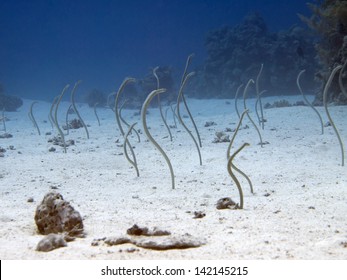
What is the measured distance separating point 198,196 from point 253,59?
76.0ft

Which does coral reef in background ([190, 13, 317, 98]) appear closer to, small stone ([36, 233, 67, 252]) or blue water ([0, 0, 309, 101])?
small stone ([36, 233, 67, 252])

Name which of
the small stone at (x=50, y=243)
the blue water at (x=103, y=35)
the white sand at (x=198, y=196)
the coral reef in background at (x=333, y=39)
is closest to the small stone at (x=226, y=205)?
the white sand at (x=198, y=196)

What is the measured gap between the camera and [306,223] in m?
2.95

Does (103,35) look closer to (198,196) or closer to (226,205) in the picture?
(198,196)

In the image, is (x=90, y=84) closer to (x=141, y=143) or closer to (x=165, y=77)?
(x=165, y=77)

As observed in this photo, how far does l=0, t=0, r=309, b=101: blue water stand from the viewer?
2413 inches

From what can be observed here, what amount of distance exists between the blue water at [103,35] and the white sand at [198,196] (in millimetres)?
47907

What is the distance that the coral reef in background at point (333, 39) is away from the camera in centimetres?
1158

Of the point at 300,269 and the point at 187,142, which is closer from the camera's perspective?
the point at 300,269

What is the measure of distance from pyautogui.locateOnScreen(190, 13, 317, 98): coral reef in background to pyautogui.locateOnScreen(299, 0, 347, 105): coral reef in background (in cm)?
793

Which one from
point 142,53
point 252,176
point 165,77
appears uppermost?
point 142,53

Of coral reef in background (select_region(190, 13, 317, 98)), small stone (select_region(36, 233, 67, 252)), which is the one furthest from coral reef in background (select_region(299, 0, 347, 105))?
small stone (select_region(36, 233, 67, 252))

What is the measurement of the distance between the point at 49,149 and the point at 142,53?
2852 inches

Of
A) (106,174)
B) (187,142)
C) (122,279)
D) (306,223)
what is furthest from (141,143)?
(122,279)
